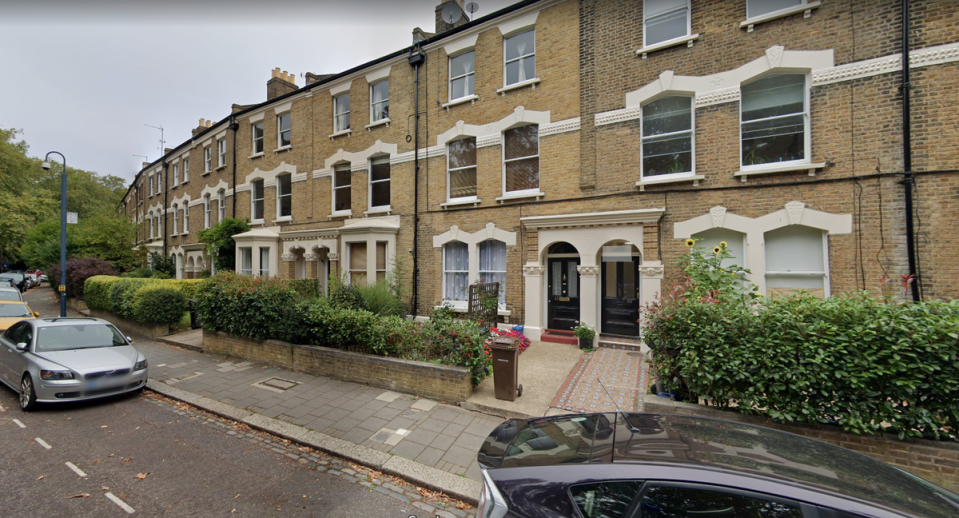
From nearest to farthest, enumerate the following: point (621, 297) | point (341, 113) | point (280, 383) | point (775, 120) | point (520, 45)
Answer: point (280, 383) → point (775, 120) → point (621, 297) → point (520, 45) → point (341, 113)

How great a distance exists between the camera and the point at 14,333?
7070 mm

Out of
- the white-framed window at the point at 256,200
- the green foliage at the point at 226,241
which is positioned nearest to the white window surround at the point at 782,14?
the white-framed window at the point at 256,200

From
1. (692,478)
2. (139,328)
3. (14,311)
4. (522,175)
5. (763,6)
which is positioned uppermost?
(763,6)

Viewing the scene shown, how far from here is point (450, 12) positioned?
12.8 m

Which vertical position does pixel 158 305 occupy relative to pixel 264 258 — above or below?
below

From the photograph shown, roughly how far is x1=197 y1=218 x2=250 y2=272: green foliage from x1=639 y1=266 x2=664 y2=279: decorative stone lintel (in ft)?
57.2

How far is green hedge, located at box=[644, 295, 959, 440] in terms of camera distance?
330 cm

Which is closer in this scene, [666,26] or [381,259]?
[666,26]

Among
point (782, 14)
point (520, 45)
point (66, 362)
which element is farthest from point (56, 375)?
point (782, 14)

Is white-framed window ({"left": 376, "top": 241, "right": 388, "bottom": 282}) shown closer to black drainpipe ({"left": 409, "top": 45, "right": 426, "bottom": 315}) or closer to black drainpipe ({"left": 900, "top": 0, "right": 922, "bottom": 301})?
black drainpipe ({"left": 409, "top": 45, "right": 426, "bottom": 315})

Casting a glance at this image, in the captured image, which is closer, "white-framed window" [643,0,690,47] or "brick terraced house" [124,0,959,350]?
"brick terraced house" [124,0,959,350]

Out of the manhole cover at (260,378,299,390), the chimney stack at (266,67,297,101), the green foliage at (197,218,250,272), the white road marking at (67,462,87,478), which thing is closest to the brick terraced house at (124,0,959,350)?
the green foliage at (197,218,250,272)

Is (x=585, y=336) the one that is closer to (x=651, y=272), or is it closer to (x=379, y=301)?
(x=651, y=272)

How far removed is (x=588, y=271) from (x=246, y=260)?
15465 millimetres
